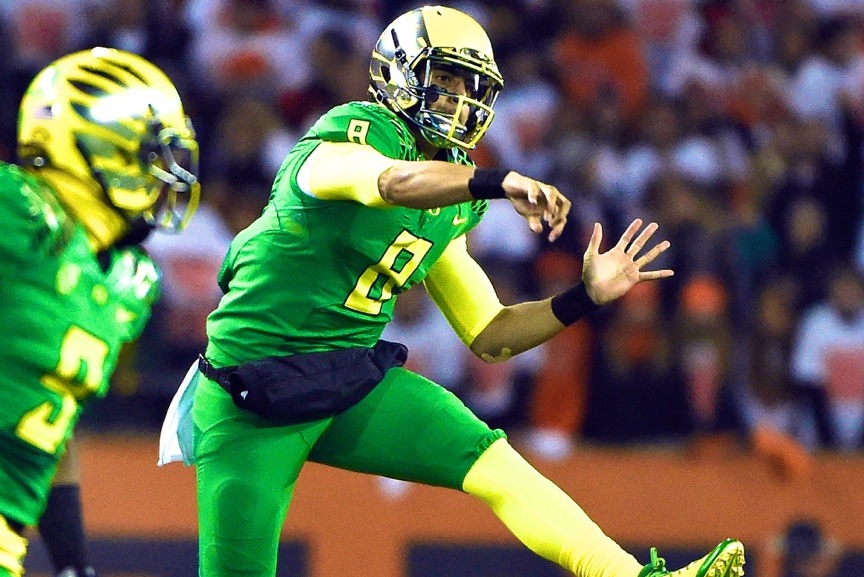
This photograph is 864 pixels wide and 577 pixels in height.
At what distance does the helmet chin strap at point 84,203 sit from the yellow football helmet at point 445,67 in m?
1.12

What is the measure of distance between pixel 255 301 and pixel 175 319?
3.02m

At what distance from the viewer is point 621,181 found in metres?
8.39

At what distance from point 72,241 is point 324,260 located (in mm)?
1103

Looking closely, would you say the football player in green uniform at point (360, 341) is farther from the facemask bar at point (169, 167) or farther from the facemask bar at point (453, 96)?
the facemask bar at point (169, 167)

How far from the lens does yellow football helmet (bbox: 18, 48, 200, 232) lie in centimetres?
350

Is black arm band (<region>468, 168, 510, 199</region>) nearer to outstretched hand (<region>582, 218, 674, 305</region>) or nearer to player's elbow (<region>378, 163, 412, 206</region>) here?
player's elbow (<region>378, 163, 412, 206</region>)

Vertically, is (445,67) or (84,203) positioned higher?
(445,67)

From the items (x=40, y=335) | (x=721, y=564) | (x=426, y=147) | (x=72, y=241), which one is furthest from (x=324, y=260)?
(x=721, y=564)

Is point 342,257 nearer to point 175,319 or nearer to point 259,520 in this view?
point 259,520

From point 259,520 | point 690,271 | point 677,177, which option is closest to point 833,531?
point 690,271

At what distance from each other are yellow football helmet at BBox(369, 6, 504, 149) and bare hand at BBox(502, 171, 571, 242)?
0.80 meters

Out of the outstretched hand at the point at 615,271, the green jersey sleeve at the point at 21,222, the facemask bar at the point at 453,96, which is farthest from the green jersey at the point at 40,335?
the outstretched hand at the point at 615,271

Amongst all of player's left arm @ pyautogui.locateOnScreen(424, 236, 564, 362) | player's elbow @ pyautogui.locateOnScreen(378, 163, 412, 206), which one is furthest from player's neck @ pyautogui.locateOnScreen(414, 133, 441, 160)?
player's elbow @ pyautogui.locateOnScreen(378, 163, 412, 206)

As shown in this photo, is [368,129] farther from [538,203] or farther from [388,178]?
[538,203]
